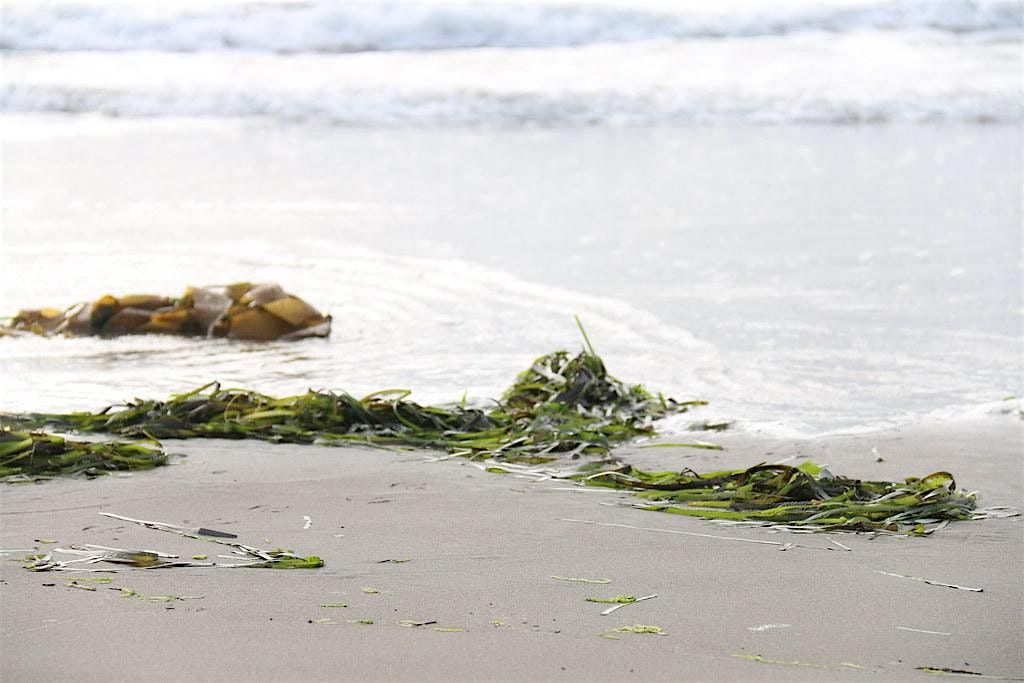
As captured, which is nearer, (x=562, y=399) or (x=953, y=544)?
(x=953, y=544)

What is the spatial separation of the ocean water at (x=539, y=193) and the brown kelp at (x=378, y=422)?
0.43 m

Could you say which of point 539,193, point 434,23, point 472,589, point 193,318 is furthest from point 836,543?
point 434,23

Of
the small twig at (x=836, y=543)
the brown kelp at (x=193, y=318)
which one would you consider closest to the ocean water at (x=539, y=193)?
the brown kelp at (x=193, y=318)

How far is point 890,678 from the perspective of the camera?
5.64 ft

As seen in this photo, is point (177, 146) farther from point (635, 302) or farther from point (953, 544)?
point (953, 544)

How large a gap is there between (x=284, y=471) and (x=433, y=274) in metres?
2.66

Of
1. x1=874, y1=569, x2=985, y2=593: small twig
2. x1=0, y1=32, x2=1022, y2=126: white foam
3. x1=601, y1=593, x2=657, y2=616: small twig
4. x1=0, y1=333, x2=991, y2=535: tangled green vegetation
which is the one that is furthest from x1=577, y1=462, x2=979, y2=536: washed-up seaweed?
x1=0, y1=32, x2=1022, y2=126: white foam

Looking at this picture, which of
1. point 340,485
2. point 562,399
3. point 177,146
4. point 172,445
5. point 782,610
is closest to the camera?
point 782,610

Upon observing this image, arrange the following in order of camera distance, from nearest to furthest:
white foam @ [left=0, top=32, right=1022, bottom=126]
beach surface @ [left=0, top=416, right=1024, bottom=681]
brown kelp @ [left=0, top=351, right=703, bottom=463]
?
beach surface @ [left=0, top=416, right=1024, bottom=681], brown kelp @ [left=0, top=351, right=703, bottom=463], white foam @ [left=0, top=32, right=1022, bottom=126]

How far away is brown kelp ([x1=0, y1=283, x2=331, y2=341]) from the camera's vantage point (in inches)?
178

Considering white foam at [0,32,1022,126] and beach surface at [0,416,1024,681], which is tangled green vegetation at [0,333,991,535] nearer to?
beach surface at [0,416,1024,681]

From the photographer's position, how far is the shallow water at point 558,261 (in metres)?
4.01

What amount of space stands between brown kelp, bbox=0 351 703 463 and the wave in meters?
10.1

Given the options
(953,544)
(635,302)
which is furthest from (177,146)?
(953,544)
